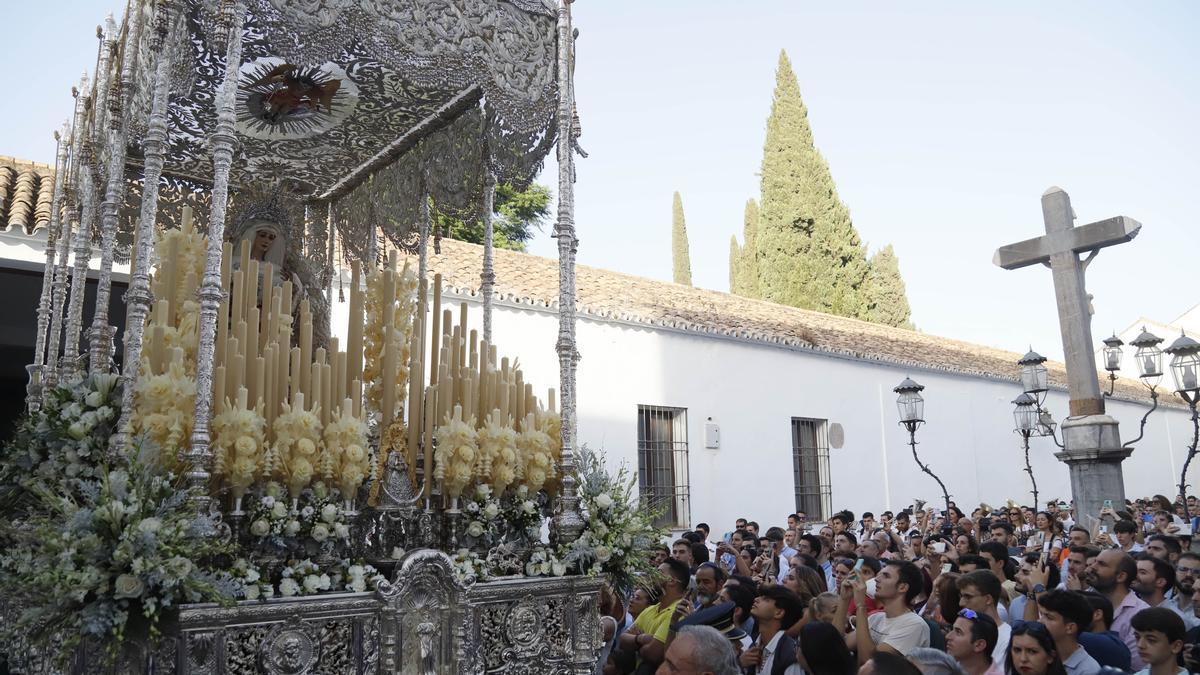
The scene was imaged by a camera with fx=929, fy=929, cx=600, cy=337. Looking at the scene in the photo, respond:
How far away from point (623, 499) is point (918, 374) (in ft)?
43.3

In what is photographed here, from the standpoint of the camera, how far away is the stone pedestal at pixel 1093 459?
31.1 ft

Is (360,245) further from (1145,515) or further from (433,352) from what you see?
(1145,515)

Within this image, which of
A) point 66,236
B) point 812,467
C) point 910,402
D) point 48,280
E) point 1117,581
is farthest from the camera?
point 812,467

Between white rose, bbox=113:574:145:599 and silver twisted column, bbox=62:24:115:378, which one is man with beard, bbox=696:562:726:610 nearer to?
white rose, bbox=113:574:145:599

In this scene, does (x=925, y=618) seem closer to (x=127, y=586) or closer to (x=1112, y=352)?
(x=127, y=586)

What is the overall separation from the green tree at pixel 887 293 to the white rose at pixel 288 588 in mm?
23421

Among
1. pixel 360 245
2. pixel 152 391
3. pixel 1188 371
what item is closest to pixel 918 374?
pixel 1188 371

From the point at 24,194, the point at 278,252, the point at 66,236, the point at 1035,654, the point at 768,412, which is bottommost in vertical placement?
the point at 1035,654

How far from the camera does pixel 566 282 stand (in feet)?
18.1

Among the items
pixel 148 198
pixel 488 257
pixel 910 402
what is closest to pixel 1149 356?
pixel 910 402

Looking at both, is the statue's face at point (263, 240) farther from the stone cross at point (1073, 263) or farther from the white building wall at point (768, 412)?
the stone cross at point (1073, 263)

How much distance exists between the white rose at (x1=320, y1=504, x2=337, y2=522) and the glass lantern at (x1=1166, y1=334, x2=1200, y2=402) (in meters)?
8.13

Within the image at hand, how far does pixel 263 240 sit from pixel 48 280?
259cm

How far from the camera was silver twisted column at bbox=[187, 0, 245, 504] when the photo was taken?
405cm
